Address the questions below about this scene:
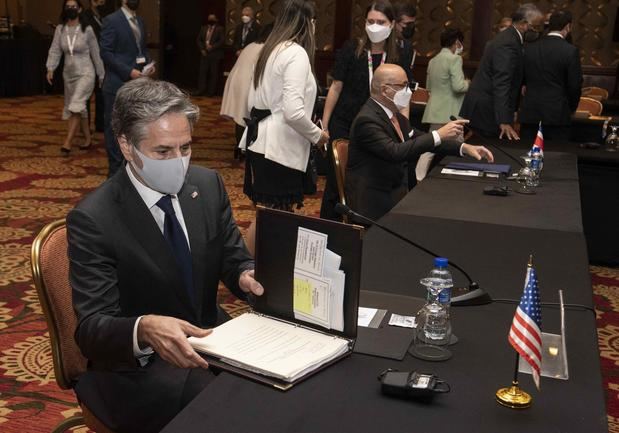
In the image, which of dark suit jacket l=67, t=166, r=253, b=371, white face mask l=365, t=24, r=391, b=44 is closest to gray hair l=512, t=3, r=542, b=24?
A: white face mask l=365, t=24, r=391, b=44

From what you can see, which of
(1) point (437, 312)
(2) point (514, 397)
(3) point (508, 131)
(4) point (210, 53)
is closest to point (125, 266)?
(1) point (437, 312)

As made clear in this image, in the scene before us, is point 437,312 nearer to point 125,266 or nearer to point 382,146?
point 125,266

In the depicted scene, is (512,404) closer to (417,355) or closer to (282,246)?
(417,355)

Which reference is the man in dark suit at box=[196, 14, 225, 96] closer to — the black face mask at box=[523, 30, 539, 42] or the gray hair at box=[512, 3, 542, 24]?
the black face mask at box=[523, 30, 539, 42]

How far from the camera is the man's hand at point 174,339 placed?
1.75 meters

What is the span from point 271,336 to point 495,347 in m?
0.53

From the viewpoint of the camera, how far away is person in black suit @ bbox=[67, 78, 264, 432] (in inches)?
77.0

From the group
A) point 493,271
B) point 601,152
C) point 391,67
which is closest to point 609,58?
point 601,152

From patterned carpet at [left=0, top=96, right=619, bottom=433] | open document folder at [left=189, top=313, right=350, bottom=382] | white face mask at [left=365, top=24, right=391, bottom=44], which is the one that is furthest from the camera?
white face mask at [left=365, top=24, right=391, bottom=44]

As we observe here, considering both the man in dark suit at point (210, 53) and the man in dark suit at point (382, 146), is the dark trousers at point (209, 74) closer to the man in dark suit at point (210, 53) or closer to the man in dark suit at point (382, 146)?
the man in dark suit at point (210, 53)

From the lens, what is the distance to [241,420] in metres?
1.54

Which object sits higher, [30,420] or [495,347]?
[495,347]

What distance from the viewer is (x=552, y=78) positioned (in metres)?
6.11

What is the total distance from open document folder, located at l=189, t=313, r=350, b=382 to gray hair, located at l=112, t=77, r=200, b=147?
0.54m
